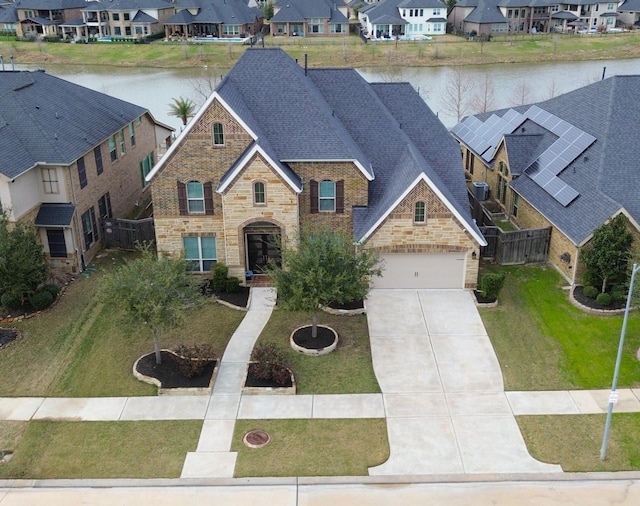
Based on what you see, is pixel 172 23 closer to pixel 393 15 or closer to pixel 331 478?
pixel 393 15

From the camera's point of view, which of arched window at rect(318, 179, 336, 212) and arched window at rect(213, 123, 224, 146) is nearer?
arched window at rect(213, 123, 224, 146)

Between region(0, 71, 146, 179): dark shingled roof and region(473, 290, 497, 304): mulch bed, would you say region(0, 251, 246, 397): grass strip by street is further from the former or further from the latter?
region(473, 290, 497, 304): mulch bed

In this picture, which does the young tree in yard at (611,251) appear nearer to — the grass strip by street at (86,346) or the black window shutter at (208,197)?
the grass strip by street at (86,346)

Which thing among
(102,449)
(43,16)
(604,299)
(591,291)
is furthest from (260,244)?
(43,16)

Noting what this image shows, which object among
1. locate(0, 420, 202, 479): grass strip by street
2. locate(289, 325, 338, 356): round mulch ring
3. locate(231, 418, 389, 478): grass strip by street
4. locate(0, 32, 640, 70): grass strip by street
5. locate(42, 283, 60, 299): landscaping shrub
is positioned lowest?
locate(0, 420, 202, 479): grass strip by street

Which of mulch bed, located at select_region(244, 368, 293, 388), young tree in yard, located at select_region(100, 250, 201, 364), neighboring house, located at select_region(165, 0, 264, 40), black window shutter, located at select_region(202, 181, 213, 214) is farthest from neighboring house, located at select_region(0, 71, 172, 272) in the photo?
neighboring house, located at select_region(165, 0, 264, 40)

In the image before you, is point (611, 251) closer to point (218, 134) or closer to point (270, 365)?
point (270, 365)

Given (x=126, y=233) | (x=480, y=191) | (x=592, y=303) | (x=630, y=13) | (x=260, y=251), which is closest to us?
(x=592, y=303)
